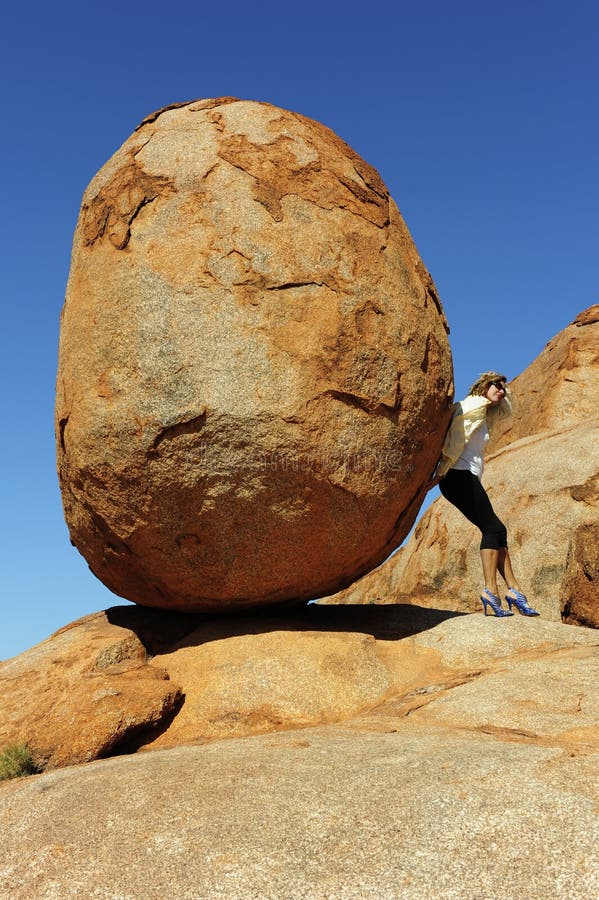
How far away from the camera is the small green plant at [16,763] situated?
15.7 ft

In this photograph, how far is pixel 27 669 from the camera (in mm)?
5867

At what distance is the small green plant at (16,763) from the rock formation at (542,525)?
187 inches

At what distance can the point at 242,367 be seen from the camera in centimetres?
524

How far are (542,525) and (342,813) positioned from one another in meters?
6.39

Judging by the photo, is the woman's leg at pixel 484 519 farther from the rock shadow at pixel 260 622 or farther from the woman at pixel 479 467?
the rock shadow at pixel 260 622

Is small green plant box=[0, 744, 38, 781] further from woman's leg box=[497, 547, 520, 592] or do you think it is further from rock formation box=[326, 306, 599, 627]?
rock formation box=[326, 306, 599, 627]

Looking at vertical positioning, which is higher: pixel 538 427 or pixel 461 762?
pixel 538 427

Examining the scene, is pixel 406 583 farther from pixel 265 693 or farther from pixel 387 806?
pixel 387 806

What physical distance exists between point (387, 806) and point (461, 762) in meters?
0.55

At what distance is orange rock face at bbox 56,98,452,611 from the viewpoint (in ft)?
17.4

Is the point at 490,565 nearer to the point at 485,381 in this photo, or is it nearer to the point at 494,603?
the point at 494,603

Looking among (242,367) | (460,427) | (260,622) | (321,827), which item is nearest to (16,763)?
(260,622)

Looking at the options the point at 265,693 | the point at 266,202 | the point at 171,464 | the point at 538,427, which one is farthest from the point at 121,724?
the point at 538,427

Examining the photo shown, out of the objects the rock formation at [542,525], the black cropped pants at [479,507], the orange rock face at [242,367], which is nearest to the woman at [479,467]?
the black cropped pants at [479,507]
